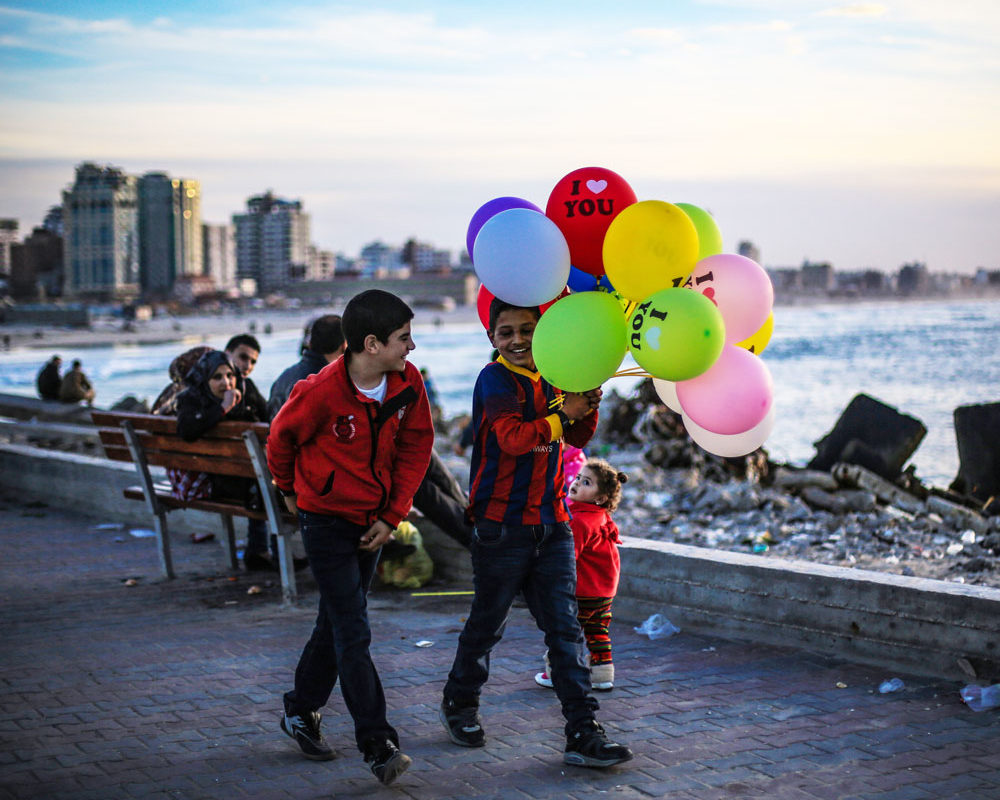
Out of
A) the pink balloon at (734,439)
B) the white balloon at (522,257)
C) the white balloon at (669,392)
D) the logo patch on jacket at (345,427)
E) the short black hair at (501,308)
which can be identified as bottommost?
the pink balloon at (734,439)

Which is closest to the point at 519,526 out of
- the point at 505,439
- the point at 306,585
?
the point at 505,439

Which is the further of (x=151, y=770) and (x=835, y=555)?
(x=835, y=555)

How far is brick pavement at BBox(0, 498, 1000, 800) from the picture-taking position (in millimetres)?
3695

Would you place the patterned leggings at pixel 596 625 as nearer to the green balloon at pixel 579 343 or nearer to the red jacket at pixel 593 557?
the red jacket at pixel 593 557

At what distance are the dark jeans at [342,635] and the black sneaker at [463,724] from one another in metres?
0.31

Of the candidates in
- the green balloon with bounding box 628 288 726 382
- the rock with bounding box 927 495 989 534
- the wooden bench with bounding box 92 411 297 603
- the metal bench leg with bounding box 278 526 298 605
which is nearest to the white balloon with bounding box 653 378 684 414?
the green balloon with bounding box 628 288 726 382

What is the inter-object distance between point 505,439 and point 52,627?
3286 millimetres

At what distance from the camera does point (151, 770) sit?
3809 mm

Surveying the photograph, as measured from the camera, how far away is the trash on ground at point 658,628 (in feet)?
18.0

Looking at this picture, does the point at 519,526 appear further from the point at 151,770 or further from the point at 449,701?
the point at 151,770

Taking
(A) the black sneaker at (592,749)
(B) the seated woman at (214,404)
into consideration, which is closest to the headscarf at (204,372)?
(B) the seated woman at (214,404)

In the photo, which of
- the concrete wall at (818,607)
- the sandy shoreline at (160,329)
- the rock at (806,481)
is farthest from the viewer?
the sandy shoreline at (160,329)

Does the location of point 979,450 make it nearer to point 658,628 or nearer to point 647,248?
point 658,628

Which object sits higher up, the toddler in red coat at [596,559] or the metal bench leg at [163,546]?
the toddler in red coat at [596,559]
